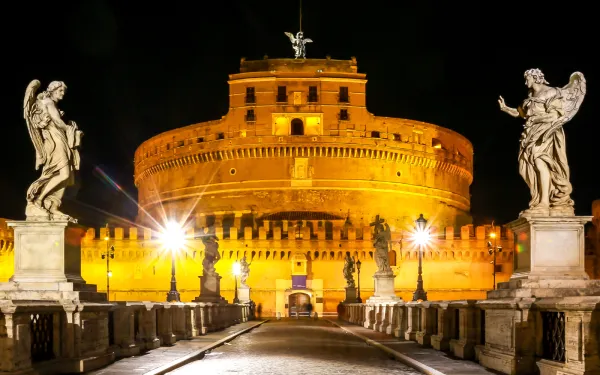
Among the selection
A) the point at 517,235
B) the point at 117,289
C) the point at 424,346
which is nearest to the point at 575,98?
the point at 517,235

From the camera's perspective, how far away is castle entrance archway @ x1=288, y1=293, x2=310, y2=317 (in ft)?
189

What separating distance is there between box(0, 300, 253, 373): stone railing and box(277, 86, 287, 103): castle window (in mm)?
50905

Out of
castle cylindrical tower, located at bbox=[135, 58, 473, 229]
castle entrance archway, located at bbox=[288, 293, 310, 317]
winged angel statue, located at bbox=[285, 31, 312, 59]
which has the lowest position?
castle entrance archway, located at bbox=[288, 293, 310, 317]

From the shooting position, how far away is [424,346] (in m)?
15.0

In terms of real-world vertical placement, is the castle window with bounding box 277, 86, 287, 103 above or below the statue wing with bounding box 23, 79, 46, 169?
above

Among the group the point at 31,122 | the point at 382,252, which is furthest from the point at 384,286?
the point at 31,122

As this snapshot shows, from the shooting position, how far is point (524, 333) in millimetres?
9320

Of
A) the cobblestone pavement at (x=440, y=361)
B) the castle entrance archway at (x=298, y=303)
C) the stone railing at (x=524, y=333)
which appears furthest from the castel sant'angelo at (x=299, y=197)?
the stone railing at (x=524, y=333)

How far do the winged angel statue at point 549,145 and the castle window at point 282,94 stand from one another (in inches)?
2204

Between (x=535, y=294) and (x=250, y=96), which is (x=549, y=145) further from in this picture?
(x=250, y=96)

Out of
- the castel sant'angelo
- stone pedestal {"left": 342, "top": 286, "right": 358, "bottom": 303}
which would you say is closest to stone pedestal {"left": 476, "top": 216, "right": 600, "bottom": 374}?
stone pedestal {"left": 342, "top": 286, "right": 358, "bottom": 303}

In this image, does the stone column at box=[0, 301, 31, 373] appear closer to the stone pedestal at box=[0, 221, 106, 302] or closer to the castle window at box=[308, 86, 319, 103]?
the stone pedestal at box=[0, 221, 106, 302]

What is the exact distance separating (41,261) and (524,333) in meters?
6.15

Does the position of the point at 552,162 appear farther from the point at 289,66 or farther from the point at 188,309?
the point at 289,66
